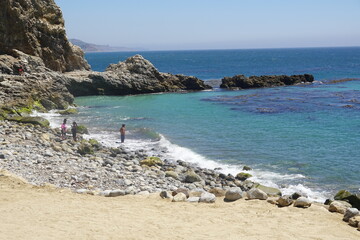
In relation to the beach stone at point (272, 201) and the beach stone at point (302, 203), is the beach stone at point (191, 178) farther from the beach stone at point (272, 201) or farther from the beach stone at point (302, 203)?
the beach stone at point (302, 203)

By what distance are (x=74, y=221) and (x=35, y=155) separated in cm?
791

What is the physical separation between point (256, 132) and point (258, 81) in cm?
3744

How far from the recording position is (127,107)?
149 feet

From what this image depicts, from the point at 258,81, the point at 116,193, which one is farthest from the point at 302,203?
the point at 258,81

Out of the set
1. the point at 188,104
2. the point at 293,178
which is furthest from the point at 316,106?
the point at 293,178

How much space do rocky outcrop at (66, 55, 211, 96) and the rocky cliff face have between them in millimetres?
3082

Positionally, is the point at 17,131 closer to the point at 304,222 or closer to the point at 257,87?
the point at 304,222

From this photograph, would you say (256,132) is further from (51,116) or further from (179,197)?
(51,116)

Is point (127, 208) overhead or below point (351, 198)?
overhead

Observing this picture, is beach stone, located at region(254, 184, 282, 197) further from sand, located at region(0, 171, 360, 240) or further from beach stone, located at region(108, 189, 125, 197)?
beach stone, located at region(108, 189, 125, 197)

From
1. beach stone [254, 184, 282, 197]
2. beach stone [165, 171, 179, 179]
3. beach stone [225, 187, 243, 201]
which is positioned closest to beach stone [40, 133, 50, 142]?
beach stone [165, 171, 179, 179]

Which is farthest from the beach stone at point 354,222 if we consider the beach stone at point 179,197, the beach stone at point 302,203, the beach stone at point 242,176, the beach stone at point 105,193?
the beach stone at point 242,176

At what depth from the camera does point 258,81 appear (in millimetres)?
66062

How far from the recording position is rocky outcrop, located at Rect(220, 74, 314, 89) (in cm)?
6488
